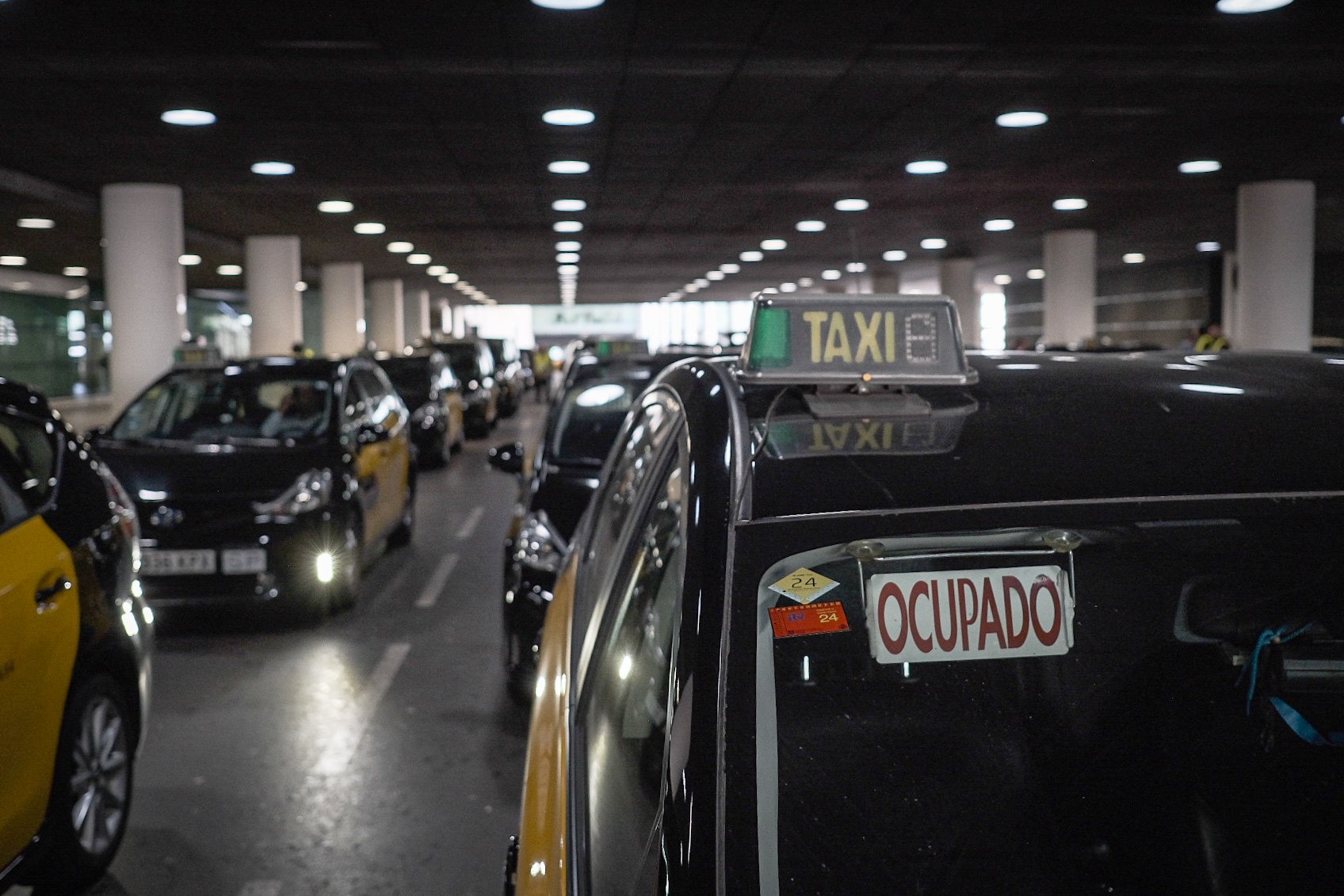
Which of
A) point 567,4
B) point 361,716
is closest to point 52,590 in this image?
point 361,716

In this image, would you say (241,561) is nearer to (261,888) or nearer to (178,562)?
(178,562)

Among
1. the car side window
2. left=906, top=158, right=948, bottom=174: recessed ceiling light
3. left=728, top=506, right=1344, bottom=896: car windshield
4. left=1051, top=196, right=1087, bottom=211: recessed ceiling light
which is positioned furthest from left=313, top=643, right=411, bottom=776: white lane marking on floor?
left=1051, top=196, right=1087, bottom=211: recessed ceiling light

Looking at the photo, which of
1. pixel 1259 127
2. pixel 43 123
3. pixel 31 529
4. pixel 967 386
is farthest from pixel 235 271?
pixel 967 386

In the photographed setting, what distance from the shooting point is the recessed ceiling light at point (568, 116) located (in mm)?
12398

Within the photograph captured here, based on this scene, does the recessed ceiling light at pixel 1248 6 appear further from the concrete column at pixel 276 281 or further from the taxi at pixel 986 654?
the concrete column at pixel 276 281

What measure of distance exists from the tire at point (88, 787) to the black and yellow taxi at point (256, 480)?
3667 millimetres

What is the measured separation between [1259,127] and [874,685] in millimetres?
13540

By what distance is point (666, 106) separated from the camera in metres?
12.1

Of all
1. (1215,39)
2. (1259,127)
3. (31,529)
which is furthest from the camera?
(1259,127)

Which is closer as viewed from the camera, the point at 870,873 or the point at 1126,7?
the point at 870,873

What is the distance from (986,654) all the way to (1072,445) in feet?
1.05

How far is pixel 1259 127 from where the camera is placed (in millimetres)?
13914

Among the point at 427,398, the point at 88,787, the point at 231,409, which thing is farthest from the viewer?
the point at 427,398

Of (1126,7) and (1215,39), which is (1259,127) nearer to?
(1215,39)
